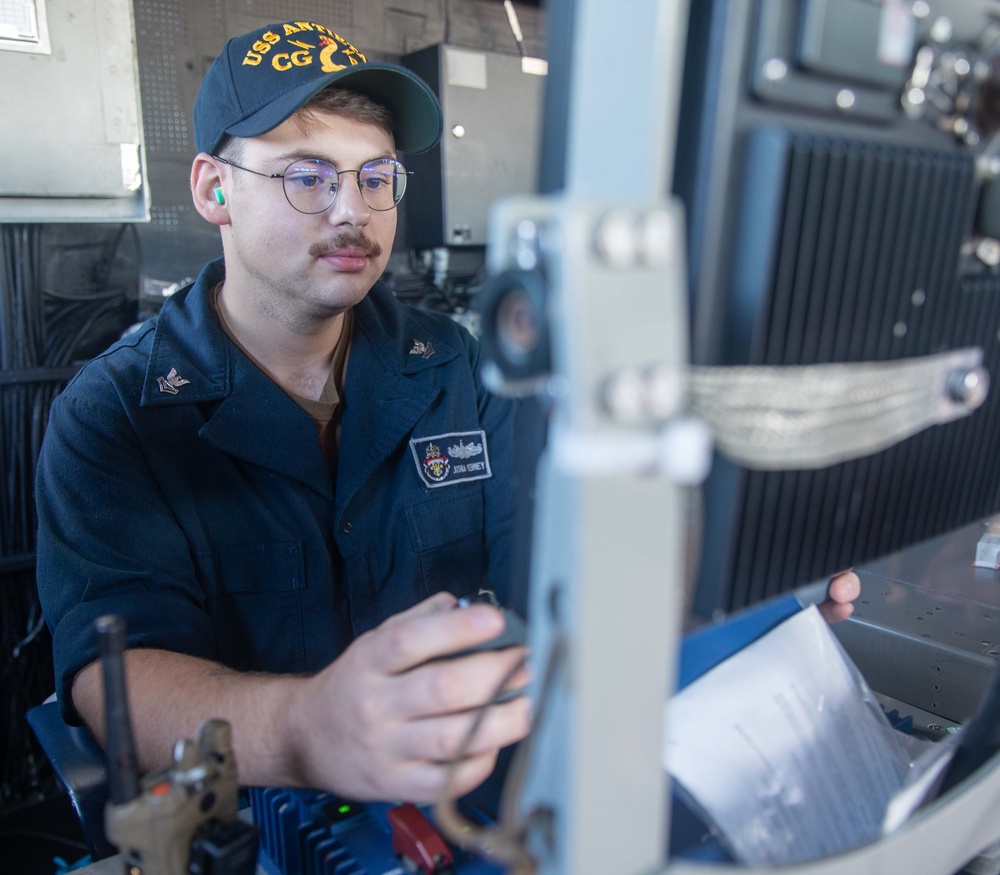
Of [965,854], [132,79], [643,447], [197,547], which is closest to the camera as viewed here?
[643,447]

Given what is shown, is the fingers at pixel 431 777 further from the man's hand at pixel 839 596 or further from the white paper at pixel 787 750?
the man's hand at pixel 839 596

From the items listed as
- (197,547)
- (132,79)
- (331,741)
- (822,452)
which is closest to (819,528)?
(822,452)

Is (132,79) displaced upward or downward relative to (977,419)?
upward

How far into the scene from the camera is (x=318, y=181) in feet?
4.63

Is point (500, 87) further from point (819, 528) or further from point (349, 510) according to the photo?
point (819, 528)

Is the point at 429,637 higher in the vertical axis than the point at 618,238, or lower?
lower

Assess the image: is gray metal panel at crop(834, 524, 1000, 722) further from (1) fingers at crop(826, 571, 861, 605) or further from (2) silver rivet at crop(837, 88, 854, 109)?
(2) silver rivet at crop(837, 88, 854, 109)

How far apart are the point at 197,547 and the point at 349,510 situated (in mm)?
246

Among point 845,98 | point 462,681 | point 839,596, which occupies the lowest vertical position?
point 839,596

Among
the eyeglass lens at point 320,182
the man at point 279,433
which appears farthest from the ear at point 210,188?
the eyeglass lens at point 320,182

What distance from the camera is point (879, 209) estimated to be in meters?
0.42

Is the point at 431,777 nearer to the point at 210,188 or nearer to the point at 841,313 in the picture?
the point at 841,313

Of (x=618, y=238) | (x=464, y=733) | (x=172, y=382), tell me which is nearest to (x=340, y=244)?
(x=172, y=382)

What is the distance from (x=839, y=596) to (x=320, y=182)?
3.44ft
